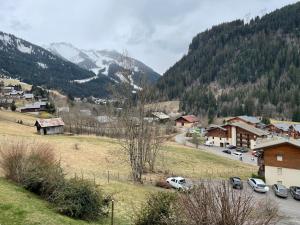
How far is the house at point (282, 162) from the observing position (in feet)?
192

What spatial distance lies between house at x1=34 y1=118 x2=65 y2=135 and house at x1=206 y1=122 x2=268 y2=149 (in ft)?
183

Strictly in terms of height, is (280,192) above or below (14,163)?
below

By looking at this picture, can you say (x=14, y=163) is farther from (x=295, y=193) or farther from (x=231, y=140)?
(x=231, y=140)

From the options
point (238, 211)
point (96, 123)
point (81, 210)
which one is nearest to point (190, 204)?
point (238, 211)

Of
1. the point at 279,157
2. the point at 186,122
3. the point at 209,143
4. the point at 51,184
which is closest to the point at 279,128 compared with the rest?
the point at 209,143

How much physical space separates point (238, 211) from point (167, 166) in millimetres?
55074

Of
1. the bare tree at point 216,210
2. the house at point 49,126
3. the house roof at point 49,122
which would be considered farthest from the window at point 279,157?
the house roof at point 49,122

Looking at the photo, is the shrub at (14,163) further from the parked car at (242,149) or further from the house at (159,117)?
the parked car at (242,149)

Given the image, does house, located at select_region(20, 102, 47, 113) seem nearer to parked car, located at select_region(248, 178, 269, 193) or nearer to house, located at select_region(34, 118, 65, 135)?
house, located at select_region(34, 118, 65, 135)

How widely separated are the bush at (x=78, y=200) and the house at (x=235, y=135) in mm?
107132

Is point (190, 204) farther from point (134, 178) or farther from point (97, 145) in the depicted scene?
point (97, 145)

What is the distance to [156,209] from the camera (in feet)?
69.6

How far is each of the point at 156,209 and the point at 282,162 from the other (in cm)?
4284

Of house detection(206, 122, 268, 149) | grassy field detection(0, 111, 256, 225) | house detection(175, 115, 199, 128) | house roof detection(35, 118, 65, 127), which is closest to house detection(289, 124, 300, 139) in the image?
house detection(206, 122, 268, 149)
